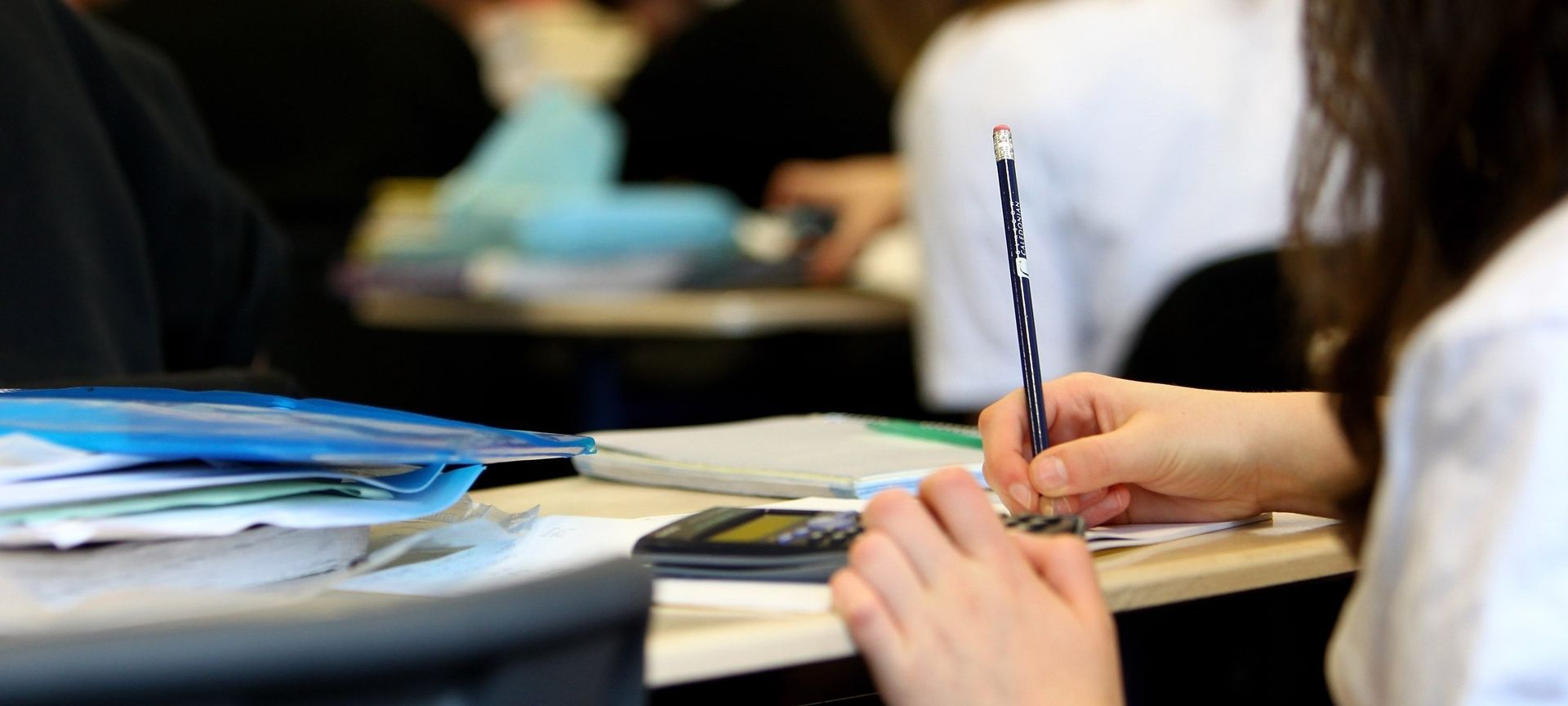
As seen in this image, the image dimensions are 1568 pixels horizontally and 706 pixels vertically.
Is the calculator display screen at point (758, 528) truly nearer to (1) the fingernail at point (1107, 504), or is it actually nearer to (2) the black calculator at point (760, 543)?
(2) the black calculator at point (760, 543)

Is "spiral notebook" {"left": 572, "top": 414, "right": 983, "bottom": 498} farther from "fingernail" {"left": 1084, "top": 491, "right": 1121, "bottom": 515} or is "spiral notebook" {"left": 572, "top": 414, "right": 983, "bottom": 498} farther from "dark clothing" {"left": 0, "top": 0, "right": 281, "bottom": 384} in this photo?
"dark clothing" {"left": 0, "top": 0, "right": 281, "bottom": 384}

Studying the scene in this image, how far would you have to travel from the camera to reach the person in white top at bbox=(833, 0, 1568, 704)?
18.0 inches

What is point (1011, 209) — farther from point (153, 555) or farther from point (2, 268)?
point (2, 268)

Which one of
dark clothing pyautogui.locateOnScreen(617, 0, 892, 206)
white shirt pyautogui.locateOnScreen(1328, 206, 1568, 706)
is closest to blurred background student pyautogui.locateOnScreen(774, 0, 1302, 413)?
white shirt pyautogui.locateOnScreen(1328, 206, 1568, 706)

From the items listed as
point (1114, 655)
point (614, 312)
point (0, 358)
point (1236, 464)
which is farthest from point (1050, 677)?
point (614, 312)

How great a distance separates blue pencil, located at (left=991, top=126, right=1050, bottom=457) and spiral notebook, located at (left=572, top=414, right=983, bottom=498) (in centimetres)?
10

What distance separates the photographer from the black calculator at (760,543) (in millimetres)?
622

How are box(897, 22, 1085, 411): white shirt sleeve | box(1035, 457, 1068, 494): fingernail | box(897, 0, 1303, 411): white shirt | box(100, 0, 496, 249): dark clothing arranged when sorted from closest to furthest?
box(1035, 457, 1068, 494): fingernail, box(897, 0, 1303, 411): white shirt, box(897, 22, 1085, 411): white shirt sleeve, box(100, 0, 496, 249): dark clothing

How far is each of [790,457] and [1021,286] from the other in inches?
8.1

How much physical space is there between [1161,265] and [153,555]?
1371 mm

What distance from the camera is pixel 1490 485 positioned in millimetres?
461

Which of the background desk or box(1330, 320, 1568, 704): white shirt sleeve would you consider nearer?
box(1330, 320, 1568, 704): white shirt sleeve

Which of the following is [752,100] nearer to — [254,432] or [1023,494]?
[1023,494]

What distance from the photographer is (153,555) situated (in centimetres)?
61
